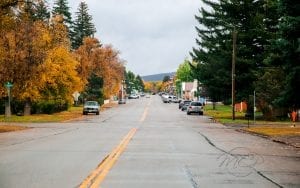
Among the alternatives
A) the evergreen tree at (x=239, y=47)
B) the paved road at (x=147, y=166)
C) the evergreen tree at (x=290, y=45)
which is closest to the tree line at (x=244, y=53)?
the evergreen tree at (x=239, y=47)

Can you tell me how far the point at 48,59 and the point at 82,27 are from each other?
73.3m

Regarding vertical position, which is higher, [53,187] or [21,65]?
[21,65]

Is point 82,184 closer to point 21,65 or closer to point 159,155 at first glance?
point 159,155

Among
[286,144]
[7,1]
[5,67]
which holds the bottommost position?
[286,144]

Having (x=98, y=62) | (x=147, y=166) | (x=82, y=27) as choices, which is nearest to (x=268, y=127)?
(x=147, y=166)

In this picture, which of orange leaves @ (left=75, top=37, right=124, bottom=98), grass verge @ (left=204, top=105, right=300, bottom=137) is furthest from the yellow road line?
orange leaves @ (left=75, top=37, right=124, bottom=98)

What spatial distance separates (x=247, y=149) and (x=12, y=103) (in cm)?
4566

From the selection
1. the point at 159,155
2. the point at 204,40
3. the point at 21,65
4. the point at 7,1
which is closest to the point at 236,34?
the point at 204,40

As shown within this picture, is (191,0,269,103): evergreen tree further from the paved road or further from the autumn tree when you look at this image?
the paved road

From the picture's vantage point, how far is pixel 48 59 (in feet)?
187

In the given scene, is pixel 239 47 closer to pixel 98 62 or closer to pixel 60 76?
pixel 60 76

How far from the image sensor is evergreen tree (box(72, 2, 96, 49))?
128 m

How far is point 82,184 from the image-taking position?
11.9 metres

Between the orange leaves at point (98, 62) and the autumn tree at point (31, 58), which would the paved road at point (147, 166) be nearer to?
the autumn tree at point (31, 58)
